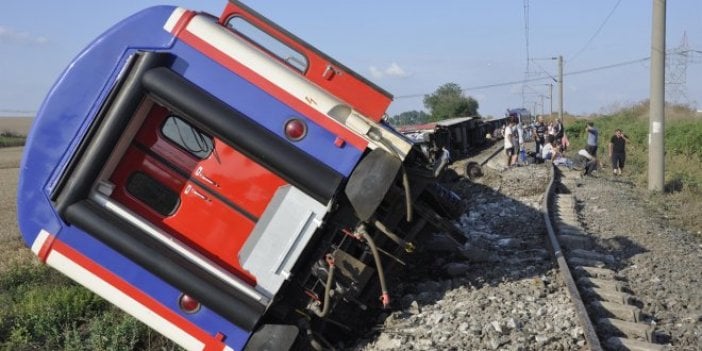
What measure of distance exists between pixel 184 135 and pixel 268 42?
3.34 ft

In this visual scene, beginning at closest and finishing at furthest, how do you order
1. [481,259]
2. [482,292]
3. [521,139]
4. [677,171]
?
[482,292], [481,259], [677,171], [521,139]

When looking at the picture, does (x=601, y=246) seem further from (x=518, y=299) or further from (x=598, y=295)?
(x=518, y=299)

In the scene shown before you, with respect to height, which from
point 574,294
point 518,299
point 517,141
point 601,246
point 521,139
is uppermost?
point 521,139

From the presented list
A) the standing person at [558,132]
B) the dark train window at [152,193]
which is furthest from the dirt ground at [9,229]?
the standing person at [558,132]

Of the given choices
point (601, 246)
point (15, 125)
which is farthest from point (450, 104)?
point (601, 246)

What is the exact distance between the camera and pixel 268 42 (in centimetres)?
562

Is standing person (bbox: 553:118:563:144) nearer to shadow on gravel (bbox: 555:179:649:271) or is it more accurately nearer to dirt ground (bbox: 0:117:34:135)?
shadow on gravel (bbox: 555:179:649:271)

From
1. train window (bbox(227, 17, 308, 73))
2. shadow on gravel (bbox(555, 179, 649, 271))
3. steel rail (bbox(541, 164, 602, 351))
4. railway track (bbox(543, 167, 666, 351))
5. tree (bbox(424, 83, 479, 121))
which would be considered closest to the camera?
steel rail (bbox(541, 164, 602, 351))

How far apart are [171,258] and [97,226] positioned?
558 mm

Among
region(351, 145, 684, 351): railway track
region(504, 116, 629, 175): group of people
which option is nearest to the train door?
region(351, 145, 684, 351): railway track

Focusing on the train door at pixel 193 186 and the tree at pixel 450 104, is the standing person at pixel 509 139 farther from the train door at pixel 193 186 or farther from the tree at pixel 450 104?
the tree at pixel 450 104

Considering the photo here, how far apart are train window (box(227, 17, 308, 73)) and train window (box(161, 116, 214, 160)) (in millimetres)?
875

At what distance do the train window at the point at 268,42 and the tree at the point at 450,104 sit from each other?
76.1m

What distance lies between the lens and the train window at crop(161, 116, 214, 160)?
17.6ft
